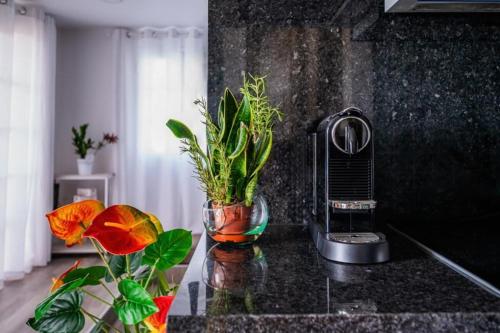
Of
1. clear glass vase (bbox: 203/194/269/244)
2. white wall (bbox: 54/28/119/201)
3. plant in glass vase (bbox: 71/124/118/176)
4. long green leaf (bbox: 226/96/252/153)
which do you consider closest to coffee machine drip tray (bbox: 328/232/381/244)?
clear glass vase (bbox: 203/194/269/244)

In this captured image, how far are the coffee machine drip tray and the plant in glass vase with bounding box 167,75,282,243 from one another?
16cm

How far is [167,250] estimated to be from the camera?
0.57 metres

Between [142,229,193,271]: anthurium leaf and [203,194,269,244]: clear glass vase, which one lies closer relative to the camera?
[142,229,193,271]: anthurium leaf

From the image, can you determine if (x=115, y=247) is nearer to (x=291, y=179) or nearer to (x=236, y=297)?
(x=236, y=297)

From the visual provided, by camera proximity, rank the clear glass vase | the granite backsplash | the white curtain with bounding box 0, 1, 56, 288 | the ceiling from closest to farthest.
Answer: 1. the clear glass vase
2. the granite backsplash
3. the white curtain with bounding box 0, 1, 56, 288
4. the ceiling

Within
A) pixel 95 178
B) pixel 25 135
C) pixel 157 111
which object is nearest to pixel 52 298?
pixel 25 135

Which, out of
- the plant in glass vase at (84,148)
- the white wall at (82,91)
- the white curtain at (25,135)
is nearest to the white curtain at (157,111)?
the white wall at (82,91)

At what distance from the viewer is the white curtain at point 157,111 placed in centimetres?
400

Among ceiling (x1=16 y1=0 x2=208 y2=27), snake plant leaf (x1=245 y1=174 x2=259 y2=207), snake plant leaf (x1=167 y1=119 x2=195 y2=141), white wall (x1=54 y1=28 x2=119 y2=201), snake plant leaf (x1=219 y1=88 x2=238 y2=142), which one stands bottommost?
snake plant leaf (x1=245 y1=174 x2=259 y2=207)

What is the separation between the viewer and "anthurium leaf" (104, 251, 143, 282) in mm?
594

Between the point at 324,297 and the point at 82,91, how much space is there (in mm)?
4167

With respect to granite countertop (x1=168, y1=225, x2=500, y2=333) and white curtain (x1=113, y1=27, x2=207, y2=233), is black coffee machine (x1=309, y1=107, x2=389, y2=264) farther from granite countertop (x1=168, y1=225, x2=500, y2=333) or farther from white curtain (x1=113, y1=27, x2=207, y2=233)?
white curtain (x1=113, y1=27, x2=207, y2=233)

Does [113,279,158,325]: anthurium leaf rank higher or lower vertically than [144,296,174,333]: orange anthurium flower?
higher

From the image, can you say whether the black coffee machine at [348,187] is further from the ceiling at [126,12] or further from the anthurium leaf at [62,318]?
the ceiling at [126,12]
